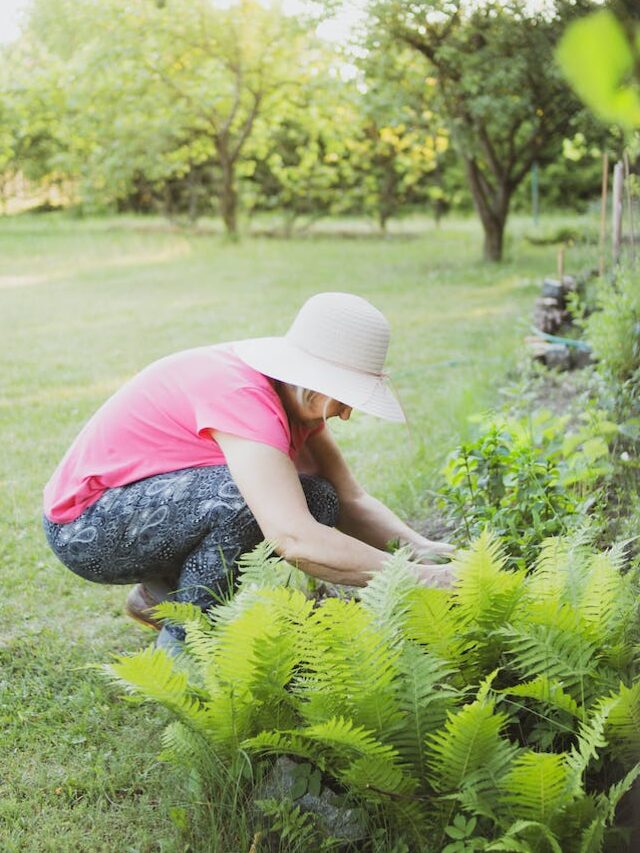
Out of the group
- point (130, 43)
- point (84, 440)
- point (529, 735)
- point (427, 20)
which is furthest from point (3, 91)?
point (529, 735)

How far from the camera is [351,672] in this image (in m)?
1.91

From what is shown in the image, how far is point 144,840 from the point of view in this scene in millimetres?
2139

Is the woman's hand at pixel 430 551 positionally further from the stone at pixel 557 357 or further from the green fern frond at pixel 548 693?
the stone at pixel 557 357

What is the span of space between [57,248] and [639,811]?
14.0m

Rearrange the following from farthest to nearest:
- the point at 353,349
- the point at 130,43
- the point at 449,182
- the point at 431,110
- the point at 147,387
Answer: the point at 449,182, the point at 130,43, the point at 431,110, the point at 147,387, the point at 353,349

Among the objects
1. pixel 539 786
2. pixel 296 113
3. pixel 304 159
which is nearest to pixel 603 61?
pixel 539 786

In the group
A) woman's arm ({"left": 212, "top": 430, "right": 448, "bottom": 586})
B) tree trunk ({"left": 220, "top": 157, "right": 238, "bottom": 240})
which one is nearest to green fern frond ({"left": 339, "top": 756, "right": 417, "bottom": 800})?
woman's arm ({"left": 212, "top": 430, "right": 448, "bottom": 586})

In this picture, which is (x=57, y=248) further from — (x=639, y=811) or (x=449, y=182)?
(x=639, y=811)

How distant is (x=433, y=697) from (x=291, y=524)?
58cm

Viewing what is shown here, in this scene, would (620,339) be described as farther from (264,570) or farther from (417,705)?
(417,705)

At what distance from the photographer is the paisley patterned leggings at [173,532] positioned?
263 cm

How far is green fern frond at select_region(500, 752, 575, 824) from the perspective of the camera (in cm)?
170

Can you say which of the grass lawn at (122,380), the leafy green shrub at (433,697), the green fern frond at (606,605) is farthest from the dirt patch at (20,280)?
the green fern frond at (606,605)

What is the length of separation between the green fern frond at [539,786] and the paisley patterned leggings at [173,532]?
3.34ft
